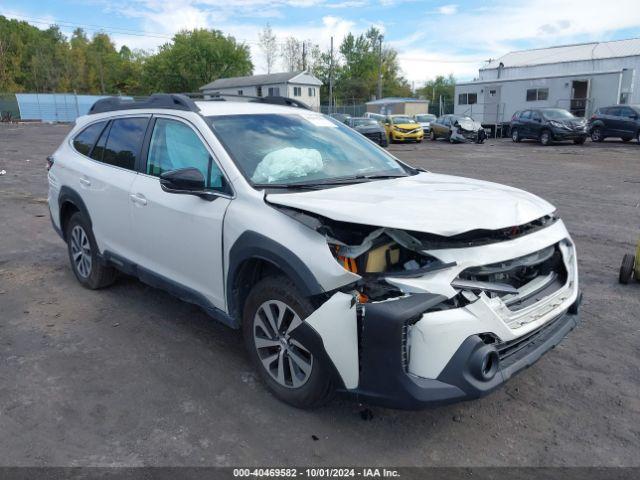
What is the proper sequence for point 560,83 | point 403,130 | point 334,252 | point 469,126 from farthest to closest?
point 560,83 < point 403,130 < point 469,126 < point 334,252

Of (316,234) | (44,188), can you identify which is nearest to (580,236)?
(316,234)

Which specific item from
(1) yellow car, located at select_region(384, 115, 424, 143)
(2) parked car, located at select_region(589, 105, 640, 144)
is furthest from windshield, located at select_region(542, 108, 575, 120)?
(1) yellow car, located at select_region(384, 115, 424, 143)

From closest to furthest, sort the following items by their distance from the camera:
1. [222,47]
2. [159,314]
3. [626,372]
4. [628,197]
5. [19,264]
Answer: [626,372]
[159,314]
[19,264]
[628,197]
[222,47]

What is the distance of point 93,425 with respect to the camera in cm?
305

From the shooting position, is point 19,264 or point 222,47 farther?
point 222,47

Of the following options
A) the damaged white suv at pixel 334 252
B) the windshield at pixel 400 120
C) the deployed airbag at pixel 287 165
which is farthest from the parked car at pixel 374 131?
the deployed airbag at pixel 287 165

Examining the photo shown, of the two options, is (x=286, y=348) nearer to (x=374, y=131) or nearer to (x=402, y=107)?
(x=374, y=131)

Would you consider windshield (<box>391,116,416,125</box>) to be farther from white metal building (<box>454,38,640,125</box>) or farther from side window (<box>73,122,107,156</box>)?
side window (<box>73,122,107,156</box>)

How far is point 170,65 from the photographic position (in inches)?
2766

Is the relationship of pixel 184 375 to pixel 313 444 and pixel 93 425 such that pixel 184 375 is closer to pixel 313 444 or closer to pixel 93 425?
pixel 93 425

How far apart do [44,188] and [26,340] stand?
9282 millimetres

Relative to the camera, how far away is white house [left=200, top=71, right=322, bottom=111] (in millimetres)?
58438

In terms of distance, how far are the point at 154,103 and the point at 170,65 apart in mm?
72012

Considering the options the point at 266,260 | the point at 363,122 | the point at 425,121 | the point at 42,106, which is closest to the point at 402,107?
the point at 425,121
